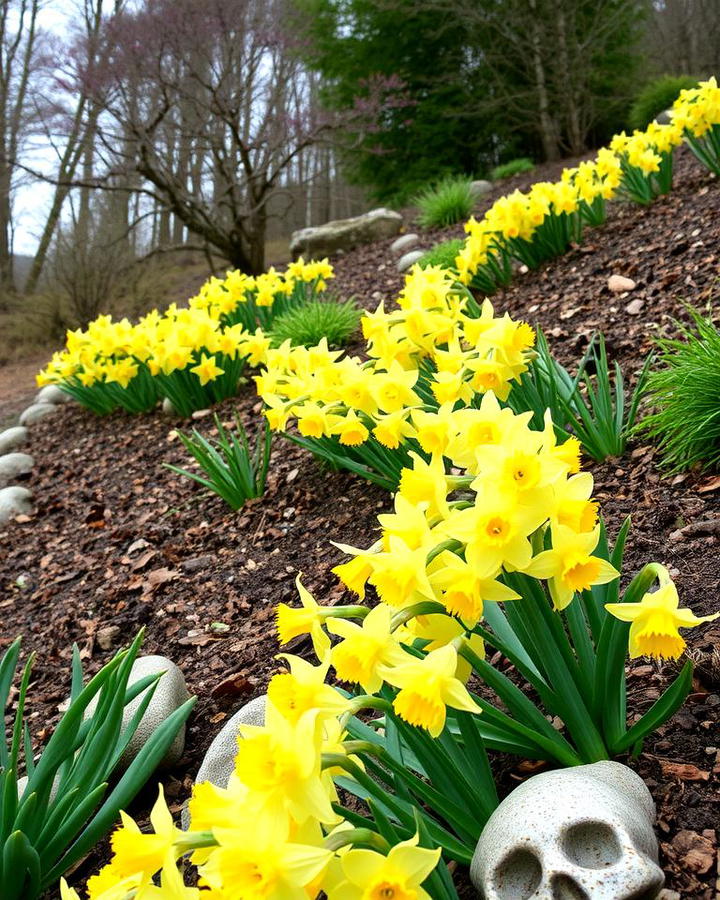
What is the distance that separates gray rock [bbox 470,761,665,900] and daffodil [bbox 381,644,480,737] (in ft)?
0.69

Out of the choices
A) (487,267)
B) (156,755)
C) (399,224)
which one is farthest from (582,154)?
(156,755)

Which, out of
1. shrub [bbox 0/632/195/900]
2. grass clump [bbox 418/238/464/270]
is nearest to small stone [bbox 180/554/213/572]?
shrub [bbox 0/632/195/900]

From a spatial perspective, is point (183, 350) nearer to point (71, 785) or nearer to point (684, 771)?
point (71, 785)

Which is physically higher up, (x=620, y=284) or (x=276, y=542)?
(x=620, y=284)

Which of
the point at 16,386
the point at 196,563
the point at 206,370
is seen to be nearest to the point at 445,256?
the point at 206,370

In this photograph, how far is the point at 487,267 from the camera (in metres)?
4.51

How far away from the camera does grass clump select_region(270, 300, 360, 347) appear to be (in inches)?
175

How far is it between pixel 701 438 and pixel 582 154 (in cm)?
1030

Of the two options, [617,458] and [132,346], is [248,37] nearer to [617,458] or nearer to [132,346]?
[132,346]

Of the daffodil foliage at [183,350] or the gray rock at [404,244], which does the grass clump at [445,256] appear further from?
the gray rock at [404,244]

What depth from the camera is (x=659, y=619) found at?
39.3 inches

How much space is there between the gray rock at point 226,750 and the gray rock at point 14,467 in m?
3.59

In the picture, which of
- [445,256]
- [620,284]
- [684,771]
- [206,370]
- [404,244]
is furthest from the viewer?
[404,244]

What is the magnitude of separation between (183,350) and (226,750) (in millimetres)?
2800
